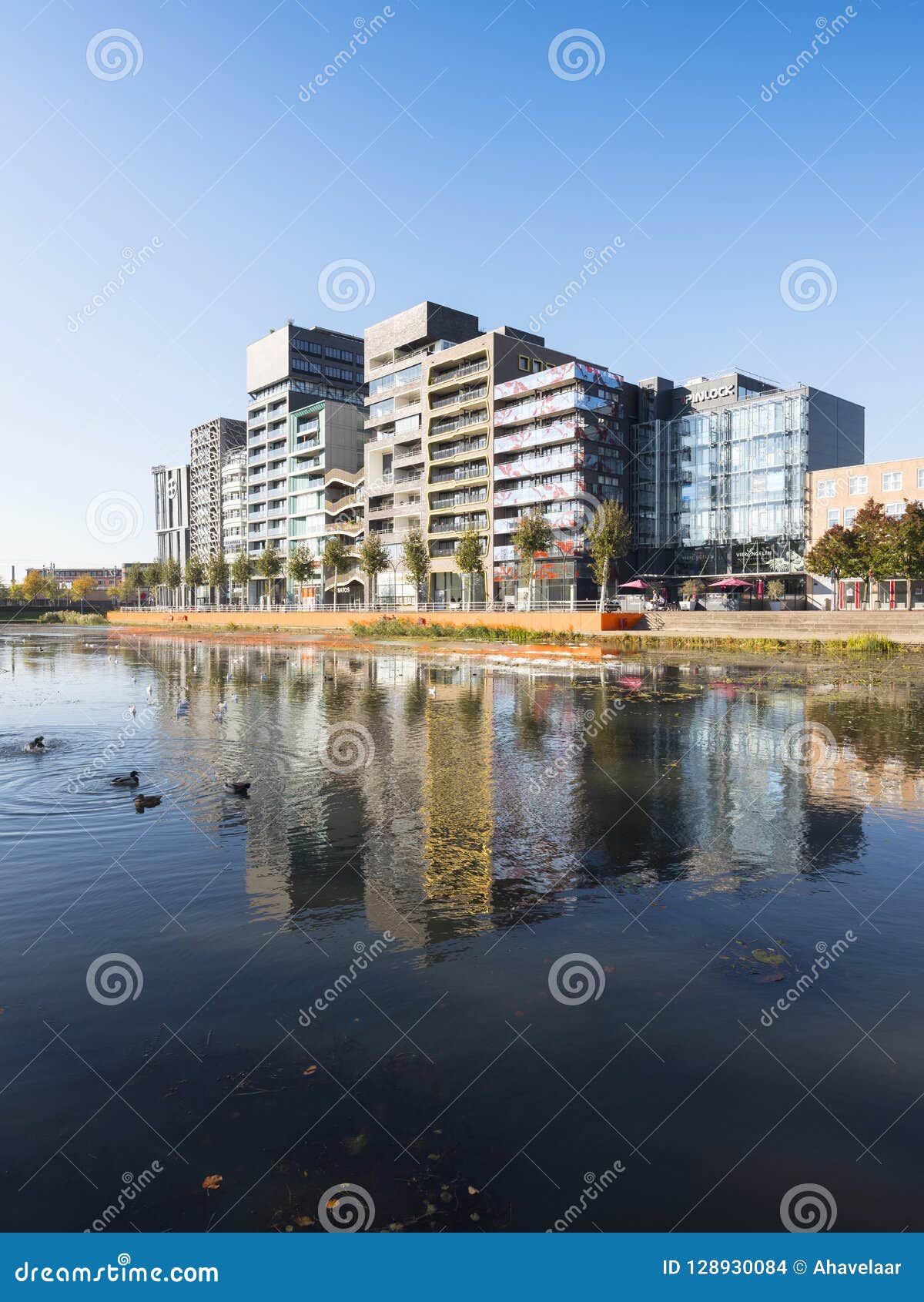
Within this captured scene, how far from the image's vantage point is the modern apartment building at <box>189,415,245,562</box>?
5714 inches

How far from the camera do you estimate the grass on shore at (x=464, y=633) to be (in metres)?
53.2

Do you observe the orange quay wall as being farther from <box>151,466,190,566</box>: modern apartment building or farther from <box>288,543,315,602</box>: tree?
<box>151,466,190,566</box>: modern apartment building

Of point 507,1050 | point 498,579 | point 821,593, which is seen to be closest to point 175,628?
point 498,579

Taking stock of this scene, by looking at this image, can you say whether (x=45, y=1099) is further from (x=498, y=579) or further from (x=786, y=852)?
(x=498, y=579)

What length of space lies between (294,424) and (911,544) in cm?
8496

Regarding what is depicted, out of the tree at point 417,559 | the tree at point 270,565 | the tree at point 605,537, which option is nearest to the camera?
the tree at point 605,537

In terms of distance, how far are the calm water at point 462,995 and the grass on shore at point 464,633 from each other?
38.4 metres

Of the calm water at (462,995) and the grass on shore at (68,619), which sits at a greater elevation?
the grass on shore at (68,619)

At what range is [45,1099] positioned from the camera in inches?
196

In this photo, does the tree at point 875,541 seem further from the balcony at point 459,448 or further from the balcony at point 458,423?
the balcony at point 458,423

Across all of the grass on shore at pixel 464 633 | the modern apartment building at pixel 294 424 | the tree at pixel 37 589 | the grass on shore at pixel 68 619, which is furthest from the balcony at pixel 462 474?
the tree at pixel 37 589

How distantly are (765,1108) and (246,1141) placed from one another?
3271mm

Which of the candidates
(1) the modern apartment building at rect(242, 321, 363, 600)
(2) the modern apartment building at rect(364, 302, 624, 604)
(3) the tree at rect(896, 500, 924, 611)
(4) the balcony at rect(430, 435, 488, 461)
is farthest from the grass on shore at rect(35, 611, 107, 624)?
(3) the tree at rect(896, 500, 924, 611)

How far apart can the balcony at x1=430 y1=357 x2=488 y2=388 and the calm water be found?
70791 millimetres
